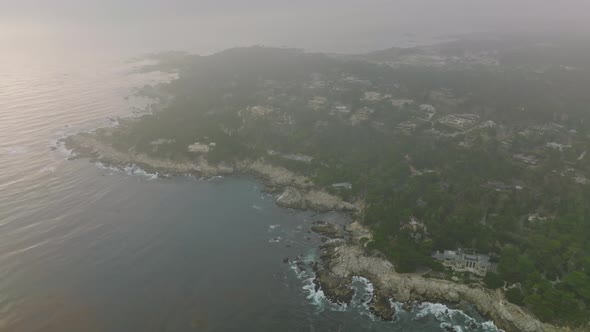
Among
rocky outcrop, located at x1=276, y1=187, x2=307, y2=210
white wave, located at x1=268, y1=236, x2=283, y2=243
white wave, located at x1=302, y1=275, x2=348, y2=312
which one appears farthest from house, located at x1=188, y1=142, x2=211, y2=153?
white wave, located at x1=302, y1=275, x2=348, y2=312

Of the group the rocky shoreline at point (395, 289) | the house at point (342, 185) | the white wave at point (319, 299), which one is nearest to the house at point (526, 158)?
the house at point (342, 185)

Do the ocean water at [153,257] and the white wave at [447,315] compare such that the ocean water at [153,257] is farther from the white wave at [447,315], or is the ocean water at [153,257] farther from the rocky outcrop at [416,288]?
the rocky outcrop at [416,288]

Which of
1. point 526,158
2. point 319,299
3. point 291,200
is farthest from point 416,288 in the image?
point 526,158

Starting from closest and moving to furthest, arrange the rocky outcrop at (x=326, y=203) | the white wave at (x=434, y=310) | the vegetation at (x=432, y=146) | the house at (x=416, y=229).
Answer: the white wave at (x=434, y=310) → the vegetation at (x=432, y=146) → the house at (x=416, y=229) → the rocky outcrop at (x=326, y=203)

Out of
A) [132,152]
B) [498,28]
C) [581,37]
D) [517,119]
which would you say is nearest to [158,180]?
[132,152]

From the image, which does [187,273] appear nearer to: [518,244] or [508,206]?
[518,244]
